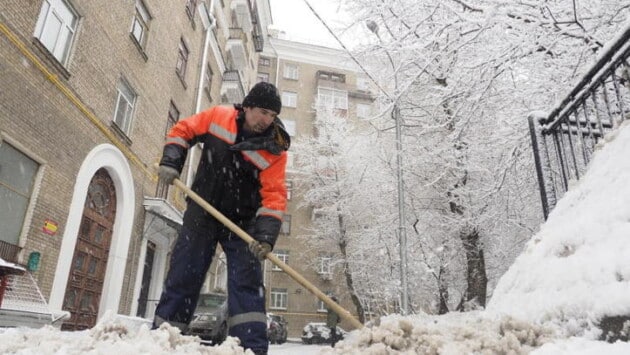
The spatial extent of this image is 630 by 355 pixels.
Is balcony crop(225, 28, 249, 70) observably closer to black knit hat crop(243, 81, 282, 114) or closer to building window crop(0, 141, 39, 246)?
building window crop(0, 141, 39, 246)

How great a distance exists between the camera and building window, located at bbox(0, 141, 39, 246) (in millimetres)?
7055

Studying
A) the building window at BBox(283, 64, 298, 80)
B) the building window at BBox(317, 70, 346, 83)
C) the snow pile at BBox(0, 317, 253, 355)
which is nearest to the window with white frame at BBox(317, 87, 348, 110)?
the building window at BBox(317, 70, 346, 83)

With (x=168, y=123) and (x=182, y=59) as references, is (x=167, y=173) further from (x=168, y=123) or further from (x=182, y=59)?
(x=182, y=59)

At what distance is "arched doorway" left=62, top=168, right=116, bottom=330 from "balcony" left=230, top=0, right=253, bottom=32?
15464 mm

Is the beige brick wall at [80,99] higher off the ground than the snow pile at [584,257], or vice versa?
the beige brick wall at [80,99]

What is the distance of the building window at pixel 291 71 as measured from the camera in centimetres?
3781

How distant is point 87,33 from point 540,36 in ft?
28.1

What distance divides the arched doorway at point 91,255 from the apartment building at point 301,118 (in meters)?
20.0

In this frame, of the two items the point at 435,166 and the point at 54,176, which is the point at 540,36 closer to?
the point at 435,166

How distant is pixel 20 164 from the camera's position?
7.46 metres

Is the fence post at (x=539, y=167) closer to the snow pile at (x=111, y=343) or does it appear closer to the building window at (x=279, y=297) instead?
the snow pile at (x=111, y=343)

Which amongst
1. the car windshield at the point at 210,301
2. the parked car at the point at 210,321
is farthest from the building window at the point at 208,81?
the parked car at the point at 210,321

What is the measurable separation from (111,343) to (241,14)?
24935 millimetres

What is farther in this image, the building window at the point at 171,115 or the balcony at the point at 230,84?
the balcony at the point at 230,84
